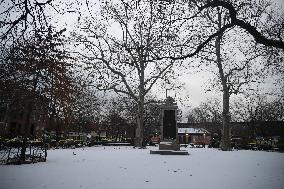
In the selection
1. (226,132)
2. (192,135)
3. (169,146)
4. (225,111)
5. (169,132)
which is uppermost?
(225,111)

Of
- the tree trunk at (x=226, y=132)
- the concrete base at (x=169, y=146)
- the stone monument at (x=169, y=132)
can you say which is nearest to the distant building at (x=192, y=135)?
the tree trunk at (x=226, y=132)

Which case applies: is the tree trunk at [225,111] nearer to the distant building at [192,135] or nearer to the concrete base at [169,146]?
the concrete base at [169,146]

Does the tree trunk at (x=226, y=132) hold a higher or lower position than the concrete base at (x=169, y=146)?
higher

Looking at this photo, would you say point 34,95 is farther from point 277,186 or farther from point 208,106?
point 208,106

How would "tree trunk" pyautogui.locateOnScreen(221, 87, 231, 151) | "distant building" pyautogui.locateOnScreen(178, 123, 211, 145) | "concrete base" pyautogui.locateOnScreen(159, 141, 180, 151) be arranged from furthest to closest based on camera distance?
1. "distant building" pyautogui.locateOnScreen(178, 123, 211, 145)
2. "tree trunk" pyautogui.locateOnScreen(221, 87, 231, 151)
3. "concrete base" pyautogui.locateOnScreen(159, 141, 180, 151)

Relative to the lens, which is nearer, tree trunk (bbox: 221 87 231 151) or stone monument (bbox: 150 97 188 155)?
stone monument (bbox: 150 97 188 155)

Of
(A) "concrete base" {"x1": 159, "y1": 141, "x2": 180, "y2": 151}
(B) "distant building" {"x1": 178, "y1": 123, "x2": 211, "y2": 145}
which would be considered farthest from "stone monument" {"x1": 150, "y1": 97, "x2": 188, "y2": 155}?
(B) "distant building" {"x1": 178, "y1": 123, "x2": 211, "y2": 145}

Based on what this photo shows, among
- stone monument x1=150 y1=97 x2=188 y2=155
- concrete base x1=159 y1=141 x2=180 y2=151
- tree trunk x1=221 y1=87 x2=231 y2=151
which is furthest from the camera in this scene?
tree trunk x1=221 y1=87 x2=231 y2=151

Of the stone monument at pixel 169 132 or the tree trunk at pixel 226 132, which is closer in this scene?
the stone monument at pixel 169 132

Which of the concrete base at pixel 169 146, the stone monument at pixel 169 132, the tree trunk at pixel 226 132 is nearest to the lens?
the stone monument at pixel 169 132

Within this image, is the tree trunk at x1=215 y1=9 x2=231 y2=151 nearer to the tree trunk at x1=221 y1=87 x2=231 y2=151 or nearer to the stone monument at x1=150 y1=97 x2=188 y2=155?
the tree trunk at x1=221 y1=87 x2=231 y2=151

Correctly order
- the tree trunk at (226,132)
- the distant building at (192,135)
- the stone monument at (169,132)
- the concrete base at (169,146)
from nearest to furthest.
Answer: the stone monument at (169,132) < the concrete base at (169,146) < the tree trunk at (226,132) < the distant building at (192,135)

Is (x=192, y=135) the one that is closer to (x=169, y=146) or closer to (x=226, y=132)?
(x=226, y=132)

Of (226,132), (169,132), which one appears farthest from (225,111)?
(169,132)
